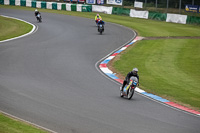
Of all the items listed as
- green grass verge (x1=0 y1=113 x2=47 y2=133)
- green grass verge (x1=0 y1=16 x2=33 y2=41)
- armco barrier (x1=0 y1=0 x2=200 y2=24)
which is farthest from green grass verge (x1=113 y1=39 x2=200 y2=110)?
armco barrier (x1=0 y1=0 x2=200 y2=24)

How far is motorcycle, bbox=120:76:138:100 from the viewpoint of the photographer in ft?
49.1

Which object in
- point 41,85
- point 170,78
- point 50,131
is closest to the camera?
point 50,131

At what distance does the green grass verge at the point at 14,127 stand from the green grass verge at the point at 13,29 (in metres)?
21.2

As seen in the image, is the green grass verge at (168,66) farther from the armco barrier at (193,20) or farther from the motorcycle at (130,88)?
the armco barrier at (193,20)

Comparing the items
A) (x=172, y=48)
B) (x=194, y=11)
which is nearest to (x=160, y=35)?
(x=172, y=48)

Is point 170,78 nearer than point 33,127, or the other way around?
point 33,127

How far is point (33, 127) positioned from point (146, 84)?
29.9ft

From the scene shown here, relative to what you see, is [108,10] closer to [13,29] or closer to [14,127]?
[13,29]

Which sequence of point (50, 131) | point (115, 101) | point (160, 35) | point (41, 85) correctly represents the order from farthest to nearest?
point (160, 35)
point (41, 85)
point (115, 101)
point (50, 131)

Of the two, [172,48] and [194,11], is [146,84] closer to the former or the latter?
[172,48]

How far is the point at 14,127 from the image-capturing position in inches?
403

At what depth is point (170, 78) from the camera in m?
19.9

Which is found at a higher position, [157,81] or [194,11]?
[194,11]

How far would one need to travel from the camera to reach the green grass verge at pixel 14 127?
9867 millimetres
